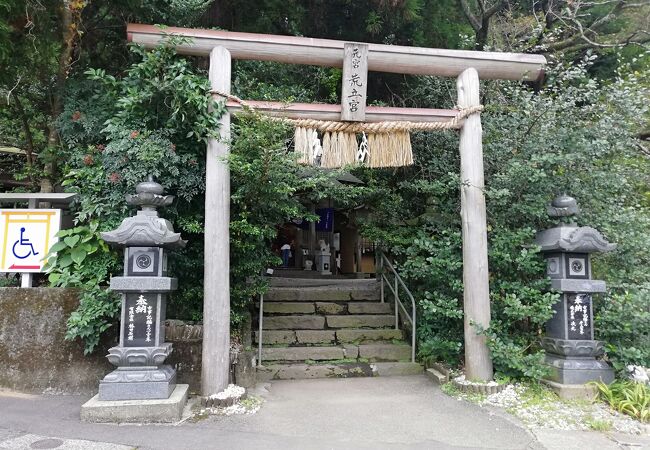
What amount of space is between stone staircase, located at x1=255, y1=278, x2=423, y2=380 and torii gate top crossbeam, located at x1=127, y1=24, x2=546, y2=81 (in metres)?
4.11

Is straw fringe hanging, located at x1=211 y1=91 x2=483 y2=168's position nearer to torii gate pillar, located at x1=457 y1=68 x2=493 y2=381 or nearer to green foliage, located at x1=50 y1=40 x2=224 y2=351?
torii gate pillar, located at x1=457 y1=68 x2=493 y2=381

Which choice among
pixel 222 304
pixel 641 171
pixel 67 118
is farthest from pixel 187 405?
pixel 641 171

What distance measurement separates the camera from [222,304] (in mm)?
5109

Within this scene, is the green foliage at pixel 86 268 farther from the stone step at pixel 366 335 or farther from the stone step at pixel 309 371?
the stone step at pixel 366 335

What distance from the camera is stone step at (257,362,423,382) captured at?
6.26 m

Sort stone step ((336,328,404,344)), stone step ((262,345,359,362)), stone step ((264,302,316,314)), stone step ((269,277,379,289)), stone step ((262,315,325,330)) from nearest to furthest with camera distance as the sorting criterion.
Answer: stone step ((262,345,359,362)) < stone step ((336,328,404,344)) < stone step ((262,315,325,330)) < stone step ((264,302,316,314)) < stone step ((269,277,379,289))

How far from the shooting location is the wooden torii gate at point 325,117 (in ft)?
16.7

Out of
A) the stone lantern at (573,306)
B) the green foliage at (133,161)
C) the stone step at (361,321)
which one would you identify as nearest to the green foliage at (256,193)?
the green foliage at (133,161)

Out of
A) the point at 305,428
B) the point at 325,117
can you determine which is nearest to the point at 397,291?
the point at 325,117

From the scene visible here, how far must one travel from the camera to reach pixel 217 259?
5137 millimetres

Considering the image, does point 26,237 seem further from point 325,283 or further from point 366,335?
point 325,283

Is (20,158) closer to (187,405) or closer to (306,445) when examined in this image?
(187,405)

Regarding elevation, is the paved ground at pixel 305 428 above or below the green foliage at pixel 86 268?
below

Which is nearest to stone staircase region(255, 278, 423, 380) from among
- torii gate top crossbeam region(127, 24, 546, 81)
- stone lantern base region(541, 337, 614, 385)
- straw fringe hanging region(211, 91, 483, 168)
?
stone lantern base region(541, 337, 614, 385)
